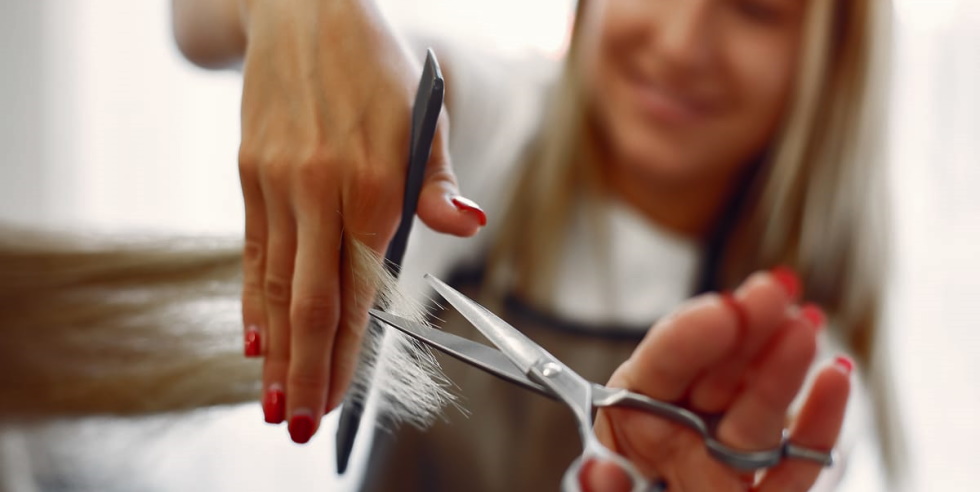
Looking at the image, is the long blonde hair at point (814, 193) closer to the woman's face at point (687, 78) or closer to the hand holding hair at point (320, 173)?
the woman's face at point (687, 78)

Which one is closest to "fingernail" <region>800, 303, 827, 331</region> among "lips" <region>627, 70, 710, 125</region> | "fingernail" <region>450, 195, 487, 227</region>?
"fingernail" <region>450, 195, 487, 227</region>

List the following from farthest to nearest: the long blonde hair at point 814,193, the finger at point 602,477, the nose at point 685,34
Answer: the long blonde hair at point 814,193
the nose at point 685,34
the finger at point 602,477

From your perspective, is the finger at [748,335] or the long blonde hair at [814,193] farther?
the long blonde hair at [814,193]

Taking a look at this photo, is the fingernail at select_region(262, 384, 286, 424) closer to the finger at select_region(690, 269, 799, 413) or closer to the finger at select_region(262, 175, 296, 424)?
the finger at select_region(262, 175, 296, 424)

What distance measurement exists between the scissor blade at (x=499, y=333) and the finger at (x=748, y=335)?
0.05 metres

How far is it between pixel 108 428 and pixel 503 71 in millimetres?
389

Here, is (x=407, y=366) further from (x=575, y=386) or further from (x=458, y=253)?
(x=458, y=253)

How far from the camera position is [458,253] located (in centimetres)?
49

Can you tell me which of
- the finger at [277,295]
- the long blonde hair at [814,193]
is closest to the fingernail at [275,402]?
the finger at [277,295]

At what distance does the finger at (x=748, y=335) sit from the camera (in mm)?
246

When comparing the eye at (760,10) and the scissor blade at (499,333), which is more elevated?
the eye at (760,10)

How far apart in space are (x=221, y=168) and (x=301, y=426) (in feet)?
0.70

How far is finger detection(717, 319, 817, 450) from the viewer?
9.8 inches

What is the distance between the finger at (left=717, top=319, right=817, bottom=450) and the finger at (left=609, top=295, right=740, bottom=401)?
0.06 feet
